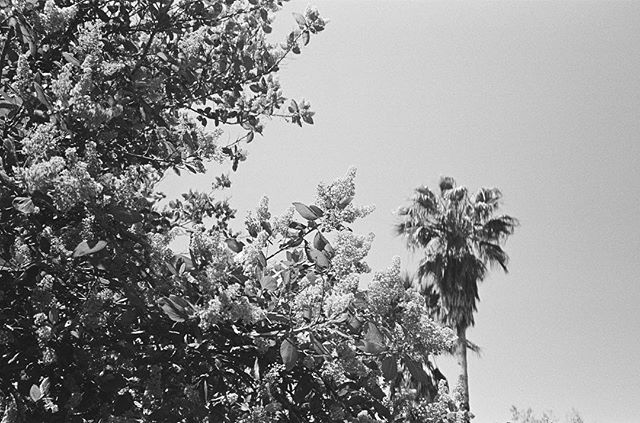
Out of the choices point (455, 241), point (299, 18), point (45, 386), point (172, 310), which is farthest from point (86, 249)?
point (455, 241)

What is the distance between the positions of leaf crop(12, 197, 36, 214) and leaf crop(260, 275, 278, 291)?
64 cm

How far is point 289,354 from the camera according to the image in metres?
1.60

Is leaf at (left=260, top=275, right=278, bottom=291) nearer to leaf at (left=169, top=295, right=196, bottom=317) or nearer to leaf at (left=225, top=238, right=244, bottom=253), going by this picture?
leaf at (left=169, top=295, right=196, bottom=317)

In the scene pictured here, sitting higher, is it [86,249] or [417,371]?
[86,249]

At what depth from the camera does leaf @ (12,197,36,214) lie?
5.19 feet

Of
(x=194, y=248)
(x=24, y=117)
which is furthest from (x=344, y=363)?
(x=24, y=117)

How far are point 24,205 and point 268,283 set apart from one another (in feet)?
2.24

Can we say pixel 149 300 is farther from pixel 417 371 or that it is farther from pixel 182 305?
pixel 417 371

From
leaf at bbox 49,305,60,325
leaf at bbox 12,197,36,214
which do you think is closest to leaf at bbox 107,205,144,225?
leaf at bbox 12,197,36,214

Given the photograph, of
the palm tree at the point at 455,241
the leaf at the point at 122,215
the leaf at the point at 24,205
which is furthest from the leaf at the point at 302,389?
the palm tree at the point at 455,241

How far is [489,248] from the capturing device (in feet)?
59.7

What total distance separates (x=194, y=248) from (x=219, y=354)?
0.44 m

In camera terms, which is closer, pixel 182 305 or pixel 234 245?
pixel 182 305

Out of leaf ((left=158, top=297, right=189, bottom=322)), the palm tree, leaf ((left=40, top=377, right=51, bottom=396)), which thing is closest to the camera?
leaf ((left=158, top=297, right=189, bottom=322))
